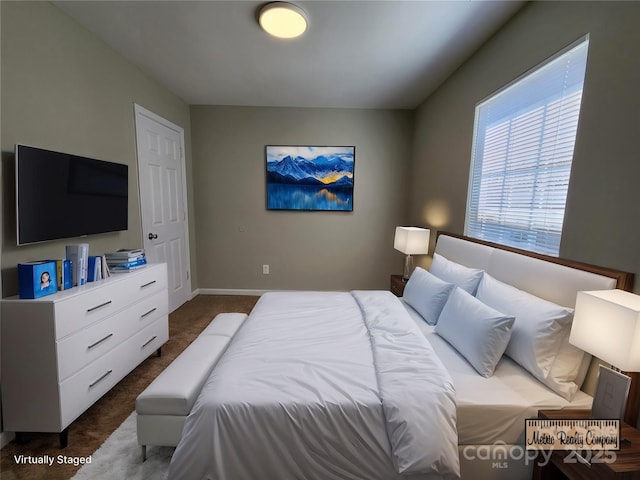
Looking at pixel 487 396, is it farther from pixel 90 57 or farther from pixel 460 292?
pixel 90 57

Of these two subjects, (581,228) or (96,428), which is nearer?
(581,228)

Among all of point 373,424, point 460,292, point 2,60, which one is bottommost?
point 373,424

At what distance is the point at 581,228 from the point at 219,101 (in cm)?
396

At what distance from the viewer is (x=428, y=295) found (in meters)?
2.09

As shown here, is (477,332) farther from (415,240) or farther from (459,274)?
(415,240)

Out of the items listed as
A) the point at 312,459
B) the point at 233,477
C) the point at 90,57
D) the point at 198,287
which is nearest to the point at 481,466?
the point at 312,459

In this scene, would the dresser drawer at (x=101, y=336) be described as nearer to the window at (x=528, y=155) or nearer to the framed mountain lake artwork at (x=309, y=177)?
the framed mountain lake artwork at (x=309, y=177)

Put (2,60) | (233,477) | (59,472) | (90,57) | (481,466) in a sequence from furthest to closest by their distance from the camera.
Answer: (90,57) < (2,60) < (59,472) < (481,466) < (233,477)

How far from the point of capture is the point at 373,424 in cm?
115

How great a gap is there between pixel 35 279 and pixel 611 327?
2658 mm

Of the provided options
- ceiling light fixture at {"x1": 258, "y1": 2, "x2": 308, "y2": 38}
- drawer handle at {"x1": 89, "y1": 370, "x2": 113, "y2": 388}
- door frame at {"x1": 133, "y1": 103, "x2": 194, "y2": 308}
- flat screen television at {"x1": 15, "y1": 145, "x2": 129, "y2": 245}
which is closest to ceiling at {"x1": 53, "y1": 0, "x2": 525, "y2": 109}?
ceiling light fixture at {"x1": 258, "y1": 2, "x2": 308, "y2": 38}

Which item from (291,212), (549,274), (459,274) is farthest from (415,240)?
(291,212)

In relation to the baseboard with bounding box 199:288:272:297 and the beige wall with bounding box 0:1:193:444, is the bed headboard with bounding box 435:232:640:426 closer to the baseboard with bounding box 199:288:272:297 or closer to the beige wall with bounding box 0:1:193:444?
the baseboard with bounding box 199:288:272:297

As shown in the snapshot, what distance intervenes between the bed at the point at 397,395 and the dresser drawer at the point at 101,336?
0.92m
